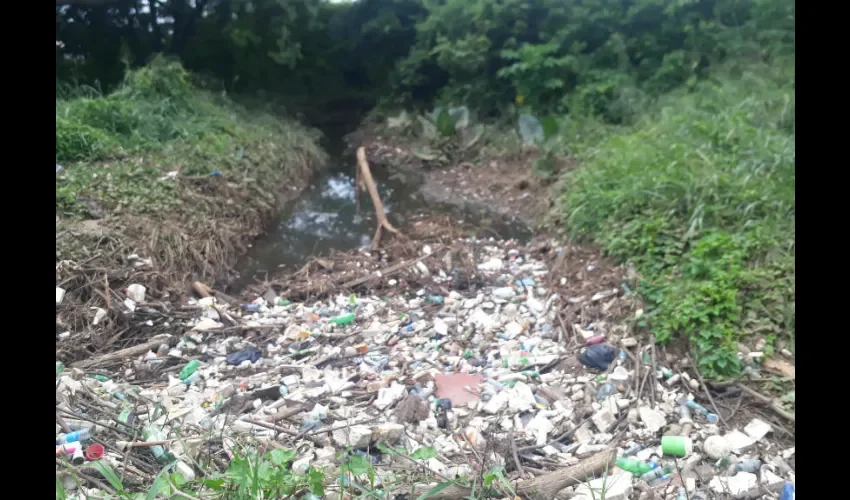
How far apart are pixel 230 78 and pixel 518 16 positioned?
573 cm

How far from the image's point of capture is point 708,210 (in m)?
4.18

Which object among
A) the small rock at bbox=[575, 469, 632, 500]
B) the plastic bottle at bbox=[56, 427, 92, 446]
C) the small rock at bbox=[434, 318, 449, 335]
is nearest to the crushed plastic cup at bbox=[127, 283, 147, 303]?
the plastic bottle at bbox=[56, 427, 92, 446]

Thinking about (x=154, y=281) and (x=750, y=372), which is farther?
Result: (x=154, y=281)

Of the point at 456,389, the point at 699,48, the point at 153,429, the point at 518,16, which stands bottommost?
the point at 456,389

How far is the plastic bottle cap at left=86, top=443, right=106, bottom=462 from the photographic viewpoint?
2.03m

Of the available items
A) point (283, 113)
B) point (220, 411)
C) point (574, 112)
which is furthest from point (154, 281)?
point (283, 113)

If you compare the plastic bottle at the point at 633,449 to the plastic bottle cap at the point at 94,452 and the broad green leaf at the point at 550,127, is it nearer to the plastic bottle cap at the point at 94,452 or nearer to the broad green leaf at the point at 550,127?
the plastic bottle cap at the point at 94,452

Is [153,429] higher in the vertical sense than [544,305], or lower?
higher

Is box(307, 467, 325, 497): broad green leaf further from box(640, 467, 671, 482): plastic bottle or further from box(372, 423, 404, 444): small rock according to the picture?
box(640, 467, 671, 482): plastic bottle

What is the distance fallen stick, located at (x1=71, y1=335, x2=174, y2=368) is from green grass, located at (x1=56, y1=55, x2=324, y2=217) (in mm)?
1678

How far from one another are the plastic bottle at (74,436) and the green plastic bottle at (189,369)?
1056 mm

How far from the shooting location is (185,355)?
3594 mm

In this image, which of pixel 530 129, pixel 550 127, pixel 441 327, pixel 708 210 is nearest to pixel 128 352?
pixel 441 327

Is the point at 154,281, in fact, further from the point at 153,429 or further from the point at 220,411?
the point at 153,429
